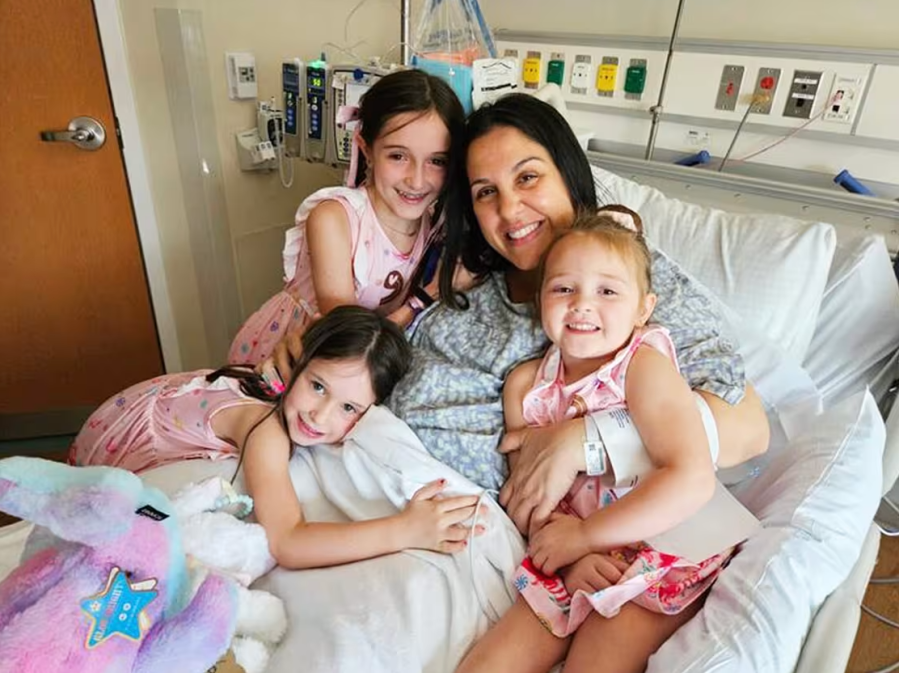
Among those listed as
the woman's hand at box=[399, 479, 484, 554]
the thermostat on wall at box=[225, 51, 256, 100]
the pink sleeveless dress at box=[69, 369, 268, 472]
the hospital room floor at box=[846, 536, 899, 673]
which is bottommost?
the hospital room floor at box=[846, 536, 899, 673]

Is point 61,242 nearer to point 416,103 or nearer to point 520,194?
point 416,103

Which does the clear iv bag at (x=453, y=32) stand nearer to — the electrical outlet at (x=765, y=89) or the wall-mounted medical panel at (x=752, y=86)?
the wall-mounted medical panel at (x=752, y=86)

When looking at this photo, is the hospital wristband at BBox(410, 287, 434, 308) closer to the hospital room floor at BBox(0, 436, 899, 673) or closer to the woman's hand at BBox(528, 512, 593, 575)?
the woman's hand at BBox(528, 512, 593, 575)

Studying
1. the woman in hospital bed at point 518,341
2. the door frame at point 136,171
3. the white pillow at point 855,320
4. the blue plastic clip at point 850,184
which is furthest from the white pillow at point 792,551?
the door frame at point 136,171

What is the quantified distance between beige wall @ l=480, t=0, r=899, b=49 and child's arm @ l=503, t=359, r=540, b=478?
68.5 inches

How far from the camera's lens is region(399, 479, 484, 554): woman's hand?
106cm

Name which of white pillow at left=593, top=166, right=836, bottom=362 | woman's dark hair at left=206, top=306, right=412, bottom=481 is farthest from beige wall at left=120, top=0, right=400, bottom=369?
white pillow at left=593, top=166, right=836, bottom=362

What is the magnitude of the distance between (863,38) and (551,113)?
1415mm

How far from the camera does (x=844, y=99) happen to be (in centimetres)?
207

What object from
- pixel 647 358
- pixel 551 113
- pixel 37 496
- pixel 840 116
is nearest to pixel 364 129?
pixel 551 113

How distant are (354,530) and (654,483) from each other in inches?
19.8

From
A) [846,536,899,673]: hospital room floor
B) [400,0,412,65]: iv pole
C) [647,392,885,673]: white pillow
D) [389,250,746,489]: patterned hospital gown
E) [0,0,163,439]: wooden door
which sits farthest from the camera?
[0,0,163,439]: wooden door

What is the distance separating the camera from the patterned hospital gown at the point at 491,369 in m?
1.20

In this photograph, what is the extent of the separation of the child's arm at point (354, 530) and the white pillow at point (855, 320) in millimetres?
1086
